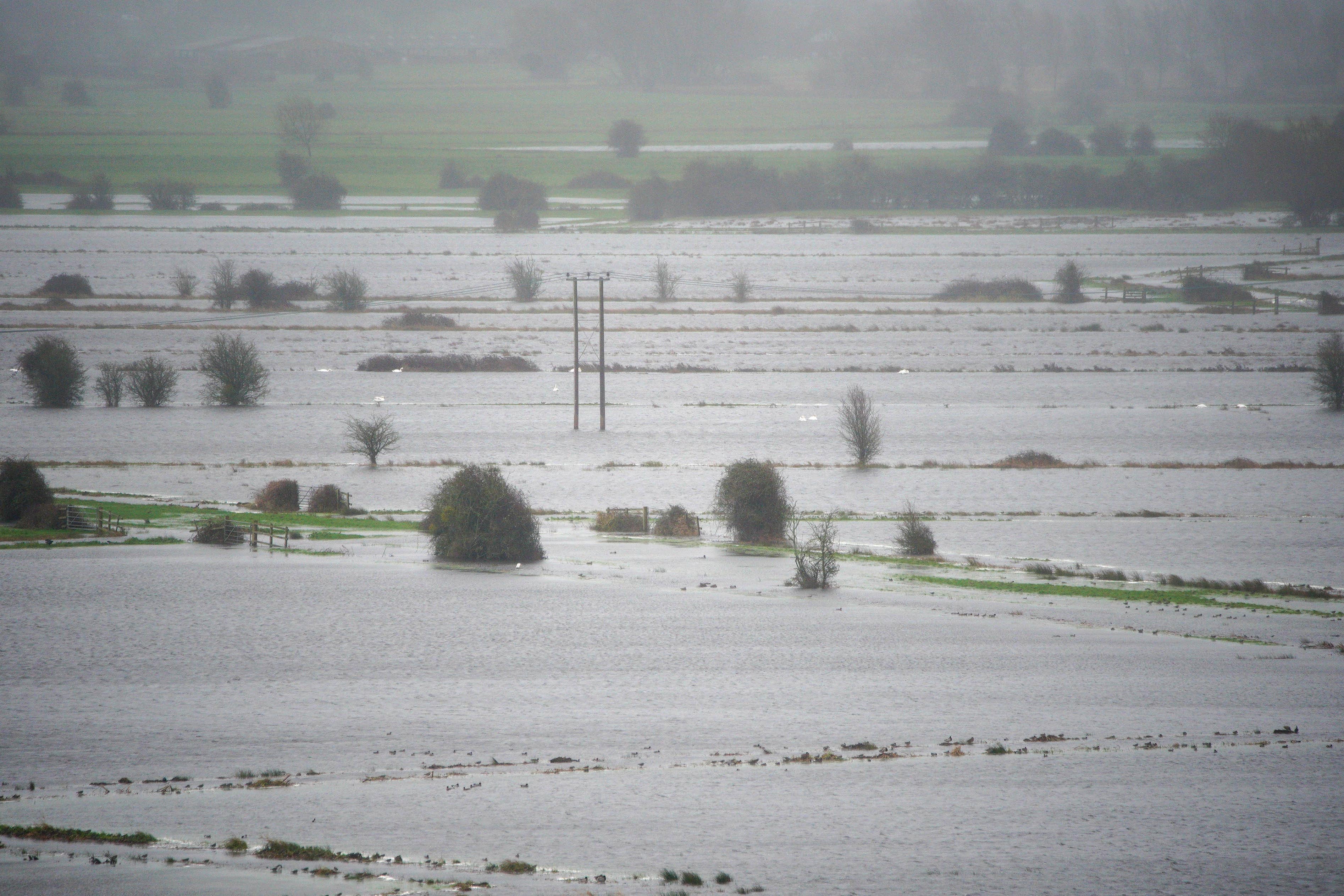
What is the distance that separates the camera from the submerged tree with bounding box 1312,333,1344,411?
6812 centimetres

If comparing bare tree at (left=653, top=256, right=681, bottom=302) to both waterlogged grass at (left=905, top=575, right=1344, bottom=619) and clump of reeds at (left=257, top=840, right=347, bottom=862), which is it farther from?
clump of reeds at (left=257, top=840, right=347, bottom=862)

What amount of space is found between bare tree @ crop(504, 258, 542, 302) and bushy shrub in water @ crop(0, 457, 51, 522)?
67.8 meters

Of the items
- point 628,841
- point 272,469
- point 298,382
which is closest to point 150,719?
point 628,841

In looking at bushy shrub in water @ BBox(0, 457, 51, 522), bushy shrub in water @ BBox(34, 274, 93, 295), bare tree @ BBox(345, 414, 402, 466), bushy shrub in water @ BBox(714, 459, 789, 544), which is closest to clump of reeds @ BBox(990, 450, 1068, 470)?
bushy shrub in water @ BBox(714, 459, 789, 544)

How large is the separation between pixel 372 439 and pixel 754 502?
19.4 meters

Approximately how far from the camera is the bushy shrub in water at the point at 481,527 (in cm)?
3841

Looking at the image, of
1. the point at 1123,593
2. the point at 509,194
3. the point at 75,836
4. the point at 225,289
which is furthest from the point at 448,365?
the point at 509,194

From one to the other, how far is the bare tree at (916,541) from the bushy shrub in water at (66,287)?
88157mm

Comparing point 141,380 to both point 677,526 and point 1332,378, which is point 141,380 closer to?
point 677,526

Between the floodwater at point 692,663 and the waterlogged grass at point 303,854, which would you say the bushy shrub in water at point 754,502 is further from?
the waterlogged grass at point 303,854

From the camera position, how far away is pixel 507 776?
20.7 m

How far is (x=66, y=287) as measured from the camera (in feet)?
352

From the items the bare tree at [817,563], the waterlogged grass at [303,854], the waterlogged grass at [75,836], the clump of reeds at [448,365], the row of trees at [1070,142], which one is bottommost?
the waterlogged grass at [303,854]

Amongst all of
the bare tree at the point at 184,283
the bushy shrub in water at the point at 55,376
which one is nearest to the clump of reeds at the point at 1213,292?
the bare tree at the point at 184,283
